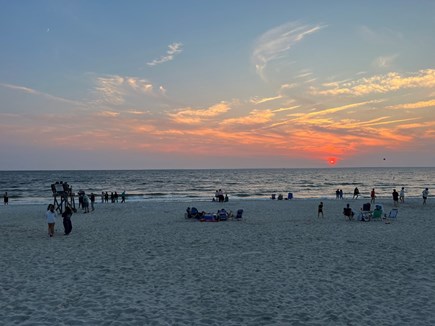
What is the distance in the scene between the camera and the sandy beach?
7.79 meters

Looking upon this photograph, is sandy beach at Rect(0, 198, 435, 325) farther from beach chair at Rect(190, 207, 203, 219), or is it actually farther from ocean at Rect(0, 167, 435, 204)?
ocean at Rect(0, 167, 435, 204)

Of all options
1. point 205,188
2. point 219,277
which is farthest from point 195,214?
point 205,188

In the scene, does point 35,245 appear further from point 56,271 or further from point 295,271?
point 295,271

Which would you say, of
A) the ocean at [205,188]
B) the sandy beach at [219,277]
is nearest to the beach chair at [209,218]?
the sandy beach at [219,277]

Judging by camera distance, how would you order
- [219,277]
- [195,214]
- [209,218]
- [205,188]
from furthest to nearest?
1. [205,188]
2. [195,214]
3. [209,218]
4. [219,277]

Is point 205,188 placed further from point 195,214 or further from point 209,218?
point 209,218

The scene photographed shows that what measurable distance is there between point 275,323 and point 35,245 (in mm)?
11866

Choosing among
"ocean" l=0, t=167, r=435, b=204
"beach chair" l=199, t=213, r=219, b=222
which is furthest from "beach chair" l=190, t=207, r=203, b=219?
"ocean" l=0, t=167, r=435, b=204

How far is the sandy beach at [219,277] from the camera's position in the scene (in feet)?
25.6

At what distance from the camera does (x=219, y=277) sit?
1056cm

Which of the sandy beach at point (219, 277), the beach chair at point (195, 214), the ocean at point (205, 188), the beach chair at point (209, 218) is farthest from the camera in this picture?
the ocean at point (205, 188)

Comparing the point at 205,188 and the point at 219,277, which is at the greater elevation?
the point at 219,277

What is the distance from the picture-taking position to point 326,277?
10484 mm

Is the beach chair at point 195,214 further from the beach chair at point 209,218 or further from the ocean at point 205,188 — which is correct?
the ocean at point 205,188
